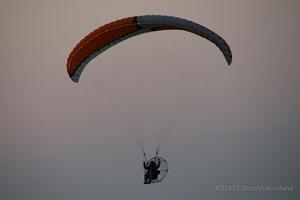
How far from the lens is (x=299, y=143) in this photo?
6.15m

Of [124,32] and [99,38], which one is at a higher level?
[124,32]

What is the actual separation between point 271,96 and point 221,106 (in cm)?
86

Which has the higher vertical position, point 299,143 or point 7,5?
point 7,5

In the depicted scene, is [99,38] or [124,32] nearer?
[99,38]

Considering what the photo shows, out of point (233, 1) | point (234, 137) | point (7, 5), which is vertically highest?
point (233, 1)

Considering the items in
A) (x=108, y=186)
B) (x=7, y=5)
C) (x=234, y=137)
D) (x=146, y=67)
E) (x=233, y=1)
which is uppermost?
(x=233, y=1)

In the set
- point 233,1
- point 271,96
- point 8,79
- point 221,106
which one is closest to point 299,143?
point 271,96

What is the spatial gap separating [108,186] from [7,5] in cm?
332

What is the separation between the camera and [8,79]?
5.70 m

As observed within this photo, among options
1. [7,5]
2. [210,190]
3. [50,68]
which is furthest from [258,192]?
[7,5]

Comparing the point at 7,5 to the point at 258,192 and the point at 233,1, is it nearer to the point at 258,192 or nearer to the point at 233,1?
the point at 233,1

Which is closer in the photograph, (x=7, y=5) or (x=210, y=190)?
(x=7, y=5)

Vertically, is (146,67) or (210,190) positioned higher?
(146,67)

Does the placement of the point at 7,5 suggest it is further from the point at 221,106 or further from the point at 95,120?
the point at 221,106
